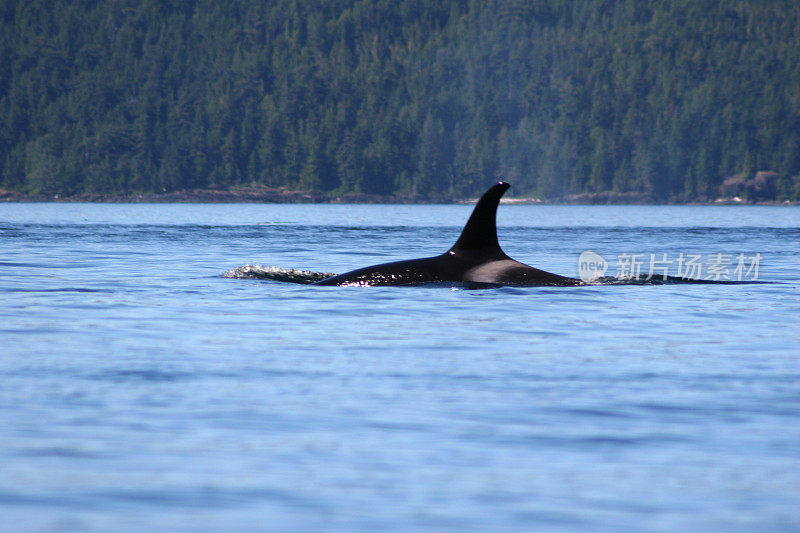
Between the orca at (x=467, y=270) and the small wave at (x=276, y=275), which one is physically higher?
the orca at (x=467, y=270)

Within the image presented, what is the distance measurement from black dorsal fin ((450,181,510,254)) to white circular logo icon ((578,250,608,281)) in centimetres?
750

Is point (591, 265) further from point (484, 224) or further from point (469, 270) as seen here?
point (484, 224)

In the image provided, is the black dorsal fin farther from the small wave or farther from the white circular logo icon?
the white circular logo icon

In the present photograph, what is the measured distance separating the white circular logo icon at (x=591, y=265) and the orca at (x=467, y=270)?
642 cm

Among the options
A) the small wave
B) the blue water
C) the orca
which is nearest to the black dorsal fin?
the orca

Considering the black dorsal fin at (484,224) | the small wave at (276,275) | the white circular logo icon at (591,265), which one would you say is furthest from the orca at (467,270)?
the white circular logo icon at (591,265)

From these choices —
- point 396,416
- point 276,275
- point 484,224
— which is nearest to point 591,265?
point 276,275

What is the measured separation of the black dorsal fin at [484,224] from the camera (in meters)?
19.3

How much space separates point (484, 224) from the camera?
19641 millimetres

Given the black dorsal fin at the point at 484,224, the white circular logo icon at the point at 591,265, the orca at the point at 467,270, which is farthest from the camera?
the white circular logo icon at the point at 591,265

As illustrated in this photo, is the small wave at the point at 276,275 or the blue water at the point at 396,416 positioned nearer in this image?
the blue water at the point at 396,416

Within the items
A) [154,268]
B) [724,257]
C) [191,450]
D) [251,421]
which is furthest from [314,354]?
[724,257]

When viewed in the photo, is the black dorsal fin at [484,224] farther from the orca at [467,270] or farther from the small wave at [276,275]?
the small wave at [276,275]

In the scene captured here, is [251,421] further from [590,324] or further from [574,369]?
[590,324]
